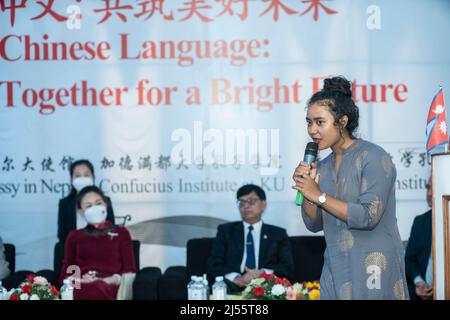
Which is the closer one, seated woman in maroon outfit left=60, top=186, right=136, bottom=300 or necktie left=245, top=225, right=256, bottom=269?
seated woman in maroon outfit left=60, top=186, right=136, bottom=300

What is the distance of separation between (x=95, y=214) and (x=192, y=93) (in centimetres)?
122

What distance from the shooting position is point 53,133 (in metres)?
5.98

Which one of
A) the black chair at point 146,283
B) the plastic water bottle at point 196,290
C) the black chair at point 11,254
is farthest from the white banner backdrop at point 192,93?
the plastic water bottle at point 196,290

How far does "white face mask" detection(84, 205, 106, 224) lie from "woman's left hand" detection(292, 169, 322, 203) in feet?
9.62

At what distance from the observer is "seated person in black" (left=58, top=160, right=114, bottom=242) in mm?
5934

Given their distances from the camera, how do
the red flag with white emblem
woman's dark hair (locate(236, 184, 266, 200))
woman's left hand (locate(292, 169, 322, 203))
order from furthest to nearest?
1. woman's dark hair (locate(236, 184, 266, 200))
2. the red flag with white emblem
3. woman's left hand (locate(292, 169, 322, 203))

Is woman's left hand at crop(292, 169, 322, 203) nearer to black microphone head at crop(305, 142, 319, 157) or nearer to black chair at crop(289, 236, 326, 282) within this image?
black microphone head at crop(305, 142, 319, 157)

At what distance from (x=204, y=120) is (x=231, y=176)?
46cm

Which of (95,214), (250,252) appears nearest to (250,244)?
(250,252)

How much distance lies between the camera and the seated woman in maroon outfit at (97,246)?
534 cm

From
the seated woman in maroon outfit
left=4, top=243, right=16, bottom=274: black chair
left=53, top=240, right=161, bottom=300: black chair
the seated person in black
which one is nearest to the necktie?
left=53, top=240, right=161, bottom=300: black chair

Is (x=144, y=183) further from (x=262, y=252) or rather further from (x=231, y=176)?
(x=262, y=252)
